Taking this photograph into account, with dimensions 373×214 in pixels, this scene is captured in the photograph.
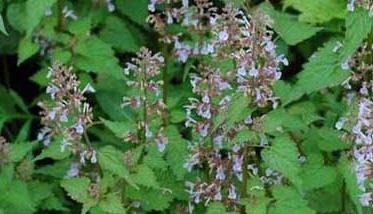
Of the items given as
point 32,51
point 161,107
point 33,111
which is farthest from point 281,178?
point 33,111

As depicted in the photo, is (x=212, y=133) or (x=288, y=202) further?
(x=212, y=133)

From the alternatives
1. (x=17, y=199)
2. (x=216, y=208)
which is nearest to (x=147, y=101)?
(x=216, y=208)

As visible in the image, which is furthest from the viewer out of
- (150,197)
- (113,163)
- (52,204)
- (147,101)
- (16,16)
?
(16,16)

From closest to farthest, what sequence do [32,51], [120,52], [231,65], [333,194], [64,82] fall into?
[64,82], [231,65], [333,194], [32,51], [120,52]

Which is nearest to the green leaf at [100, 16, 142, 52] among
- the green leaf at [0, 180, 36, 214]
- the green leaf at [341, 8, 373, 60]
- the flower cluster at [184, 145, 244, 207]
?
the green leaf at [0, 180, 36, 214]

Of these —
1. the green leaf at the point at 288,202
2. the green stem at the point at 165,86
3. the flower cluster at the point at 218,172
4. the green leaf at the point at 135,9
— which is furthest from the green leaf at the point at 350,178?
the green leaf at the point at 135,9

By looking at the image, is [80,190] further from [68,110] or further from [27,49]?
[27,49]

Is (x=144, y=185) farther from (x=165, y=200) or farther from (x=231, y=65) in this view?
(x=231, y=65)
